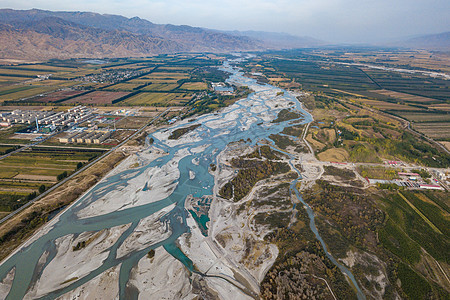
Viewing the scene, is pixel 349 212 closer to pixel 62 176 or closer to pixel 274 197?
pixel 274 197

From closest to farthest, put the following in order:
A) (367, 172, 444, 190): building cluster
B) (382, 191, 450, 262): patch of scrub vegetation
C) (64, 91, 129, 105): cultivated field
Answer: (382, 191, 450, 262): patch of scrub vegetation < (367, 172, 444, 190): building cluster < (64, 91, 129, 105): cultivated field

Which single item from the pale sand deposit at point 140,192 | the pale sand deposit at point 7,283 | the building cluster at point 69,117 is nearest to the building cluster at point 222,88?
the building cluster at point 69,117

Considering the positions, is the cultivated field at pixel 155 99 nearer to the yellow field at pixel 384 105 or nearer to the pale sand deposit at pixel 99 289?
the pale sand deposit at pixel 99 289

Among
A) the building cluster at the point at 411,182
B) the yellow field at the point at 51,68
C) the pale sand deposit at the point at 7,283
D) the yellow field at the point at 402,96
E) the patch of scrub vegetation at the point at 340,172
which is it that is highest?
the yellow field at the point at 51,68

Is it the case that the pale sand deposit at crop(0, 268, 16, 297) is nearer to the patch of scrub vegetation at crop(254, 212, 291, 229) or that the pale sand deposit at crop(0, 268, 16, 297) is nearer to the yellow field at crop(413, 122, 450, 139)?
the patch of scrub vegetation at crop(254, 212, 291, 229)

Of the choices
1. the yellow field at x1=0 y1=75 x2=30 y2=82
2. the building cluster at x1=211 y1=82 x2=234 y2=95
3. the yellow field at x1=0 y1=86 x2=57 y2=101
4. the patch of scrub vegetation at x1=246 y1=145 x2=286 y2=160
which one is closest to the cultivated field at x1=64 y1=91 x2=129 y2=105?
the yellow field at x1=0 y1=86 x2=57 y2=101
